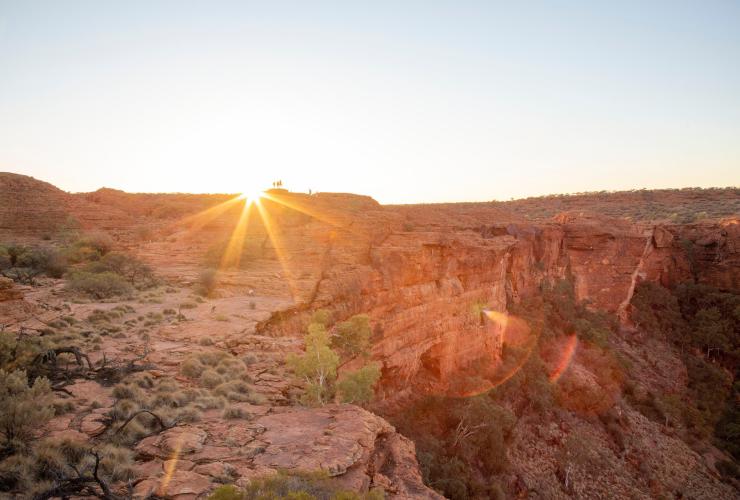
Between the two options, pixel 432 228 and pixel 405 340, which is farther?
pixel 432 228

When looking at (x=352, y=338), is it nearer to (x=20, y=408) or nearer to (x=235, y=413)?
(x=235, y=413)

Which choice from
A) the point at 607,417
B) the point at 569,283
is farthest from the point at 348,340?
the point at 569,283

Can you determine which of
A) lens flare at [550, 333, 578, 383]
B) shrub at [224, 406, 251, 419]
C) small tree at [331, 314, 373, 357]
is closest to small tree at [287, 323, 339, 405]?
shrub at [224, 406, 251, 419]

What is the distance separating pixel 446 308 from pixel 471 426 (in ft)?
15.6

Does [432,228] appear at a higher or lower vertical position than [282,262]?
higher

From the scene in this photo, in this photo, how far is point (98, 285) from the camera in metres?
13.3

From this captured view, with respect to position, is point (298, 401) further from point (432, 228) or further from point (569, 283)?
point (569, 283)

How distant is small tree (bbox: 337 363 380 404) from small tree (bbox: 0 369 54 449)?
16.1ft

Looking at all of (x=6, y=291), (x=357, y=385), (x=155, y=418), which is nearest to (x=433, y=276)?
(x=357, y=385)

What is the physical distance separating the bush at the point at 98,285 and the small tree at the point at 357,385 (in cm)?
969

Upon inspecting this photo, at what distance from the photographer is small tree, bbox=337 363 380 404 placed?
827 centimetres

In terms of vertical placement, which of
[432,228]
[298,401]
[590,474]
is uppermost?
[432,228]

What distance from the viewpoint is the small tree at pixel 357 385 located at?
8.27 m

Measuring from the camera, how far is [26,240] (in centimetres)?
2130
